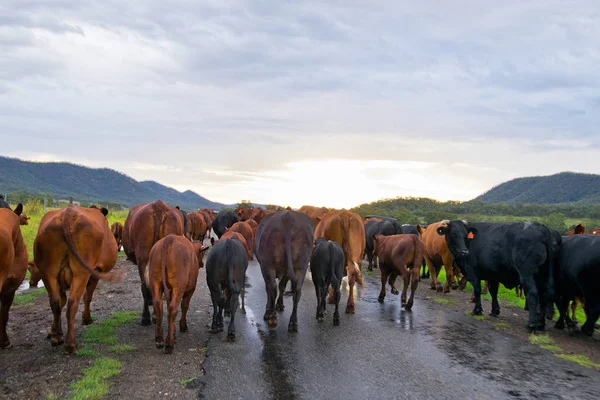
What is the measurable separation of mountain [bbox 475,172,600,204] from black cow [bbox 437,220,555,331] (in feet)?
311

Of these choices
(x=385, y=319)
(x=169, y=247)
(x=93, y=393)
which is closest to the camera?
(x=93, y=393)

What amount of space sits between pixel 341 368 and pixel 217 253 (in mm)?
2960

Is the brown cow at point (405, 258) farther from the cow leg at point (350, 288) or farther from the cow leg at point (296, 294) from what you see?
the cow leg at point (296, 294)

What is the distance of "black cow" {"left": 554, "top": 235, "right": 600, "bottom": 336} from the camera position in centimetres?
891

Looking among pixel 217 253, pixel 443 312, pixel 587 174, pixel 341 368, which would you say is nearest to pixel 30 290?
pixel 217 253

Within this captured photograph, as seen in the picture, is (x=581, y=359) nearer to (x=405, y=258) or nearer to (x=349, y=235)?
(x=405, y=258)

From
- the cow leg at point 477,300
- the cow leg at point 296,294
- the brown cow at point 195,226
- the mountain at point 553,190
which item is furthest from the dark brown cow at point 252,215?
the mountain at point 553,190

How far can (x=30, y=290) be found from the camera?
12.7 m

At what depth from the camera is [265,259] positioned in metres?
9.09

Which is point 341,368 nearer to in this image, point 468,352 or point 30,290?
point 468,352

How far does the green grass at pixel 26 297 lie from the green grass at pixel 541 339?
10705 millimetres

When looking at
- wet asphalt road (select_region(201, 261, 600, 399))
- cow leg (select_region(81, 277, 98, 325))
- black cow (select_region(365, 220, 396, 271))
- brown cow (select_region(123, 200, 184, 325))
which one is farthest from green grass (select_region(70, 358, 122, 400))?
black cow (select_region(365, 220, 396, 271))

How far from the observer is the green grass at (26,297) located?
10.8 meters

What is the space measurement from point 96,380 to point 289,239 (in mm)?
4235
